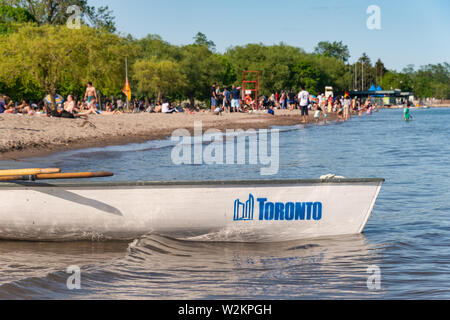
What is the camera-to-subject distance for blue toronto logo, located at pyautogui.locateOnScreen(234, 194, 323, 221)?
27.0ft

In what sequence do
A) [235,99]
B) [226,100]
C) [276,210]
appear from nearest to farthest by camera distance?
1. [276,210]
2. [235,99]
3. [226,100]

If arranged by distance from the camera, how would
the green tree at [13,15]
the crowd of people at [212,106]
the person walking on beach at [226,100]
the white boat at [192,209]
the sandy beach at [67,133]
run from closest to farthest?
the white boat at [192,209]
the sandy beach at [67,133]
the crowd of people at [212,106]
the person walking on beach at [226,100]
the green tree at [13,15]

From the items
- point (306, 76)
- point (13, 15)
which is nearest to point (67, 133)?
point (13, 15)

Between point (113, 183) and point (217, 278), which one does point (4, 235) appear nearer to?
point (113, 183)

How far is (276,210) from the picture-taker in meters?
8.26

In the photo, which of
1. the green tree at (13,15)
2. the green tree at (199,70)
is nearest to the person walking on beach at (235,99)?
the green tree at (13,15)

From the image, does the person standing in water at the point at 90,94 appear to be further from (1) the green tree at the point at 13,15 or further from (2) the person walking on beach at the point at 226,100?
(1) the green tree at the point at 13,15

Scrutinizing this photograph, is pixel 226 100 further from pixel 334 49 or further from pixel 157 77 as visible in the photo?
pixel 334 49

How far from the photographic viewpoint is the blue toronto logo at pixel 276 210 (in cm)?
822

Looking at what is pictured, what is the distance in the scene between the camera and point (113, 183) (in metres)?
8.19

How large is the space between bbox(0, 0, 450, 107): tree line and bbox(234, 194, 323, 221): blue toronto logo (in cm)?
3030

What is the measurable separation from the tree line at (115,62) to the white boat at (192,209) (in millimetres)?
29147

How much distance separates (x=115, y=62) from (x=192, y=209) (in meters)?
34.6

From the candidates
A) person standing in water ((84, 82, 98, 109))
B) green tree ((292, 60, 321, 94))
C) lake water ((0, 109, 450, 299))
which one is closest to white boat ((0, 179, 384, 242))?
lake water ((0, 109, 450, 299))
